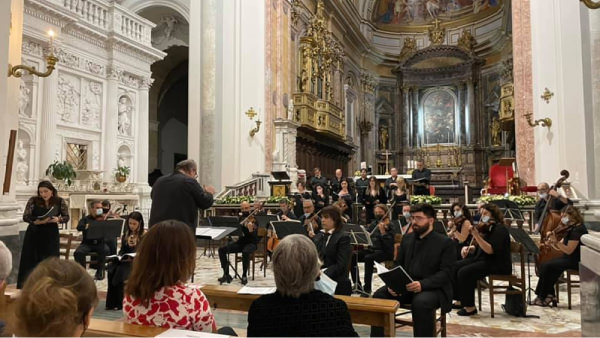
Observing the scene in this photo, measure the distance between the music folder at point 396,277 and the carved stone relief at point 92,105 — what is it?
12.9 meters

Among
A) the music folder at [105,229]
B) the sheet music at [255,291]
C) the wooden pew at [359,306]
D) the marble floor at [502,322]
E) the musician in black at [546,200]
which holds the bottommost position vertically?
the marble floor at [502,322]

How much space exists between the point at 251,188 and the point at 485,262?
9.47m

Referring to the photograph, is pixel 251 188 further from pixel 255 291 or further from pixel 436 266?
pixel 255 291

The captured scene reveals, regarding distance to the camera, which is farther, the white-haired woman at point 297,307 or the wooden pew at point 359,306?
the wooden pew at point 359,306

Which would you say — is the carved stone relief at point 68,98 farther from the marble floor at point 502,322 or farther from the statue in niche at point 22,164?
the marble floor at point 502,322

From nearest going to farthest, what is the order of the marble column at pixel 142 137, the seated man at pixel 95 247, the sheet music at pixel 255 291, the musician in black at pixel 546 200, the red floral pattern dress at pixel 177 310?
1. the red floral pattern dress at pixel 177 310
2. the sheet music at pixel 255 291
3. the seated man at pixel 95 247
4. the musician in black at pixel 546 200
5. the marble column at pixel 142 137

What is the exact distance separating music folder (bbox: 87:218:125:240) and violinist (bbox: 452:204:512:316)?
521 cm

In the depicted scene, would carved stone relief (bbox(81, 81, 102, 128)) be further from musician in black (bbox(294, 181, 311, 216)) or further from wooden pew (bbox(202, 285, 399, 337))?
wooden pew (bbox(202, 285, 399, 337))

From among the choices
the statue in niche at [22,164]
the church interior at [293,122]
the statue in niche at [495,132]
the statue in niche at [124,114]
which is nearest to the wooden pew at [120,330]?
the church interior at [293,122]

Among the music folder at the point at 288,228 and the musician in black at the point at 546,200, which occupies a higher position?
the musician in black at the point at 546,200

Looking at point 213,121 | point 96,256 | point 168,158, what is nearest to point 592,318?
point 96,256

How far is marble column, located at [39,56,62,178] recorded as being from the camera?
1289cm

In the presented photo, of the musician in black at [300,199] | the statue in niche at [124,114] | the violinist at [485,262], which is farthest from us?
the statue in niche at [124,114]

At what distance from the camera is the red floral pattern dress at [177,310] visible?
97.4 inches
